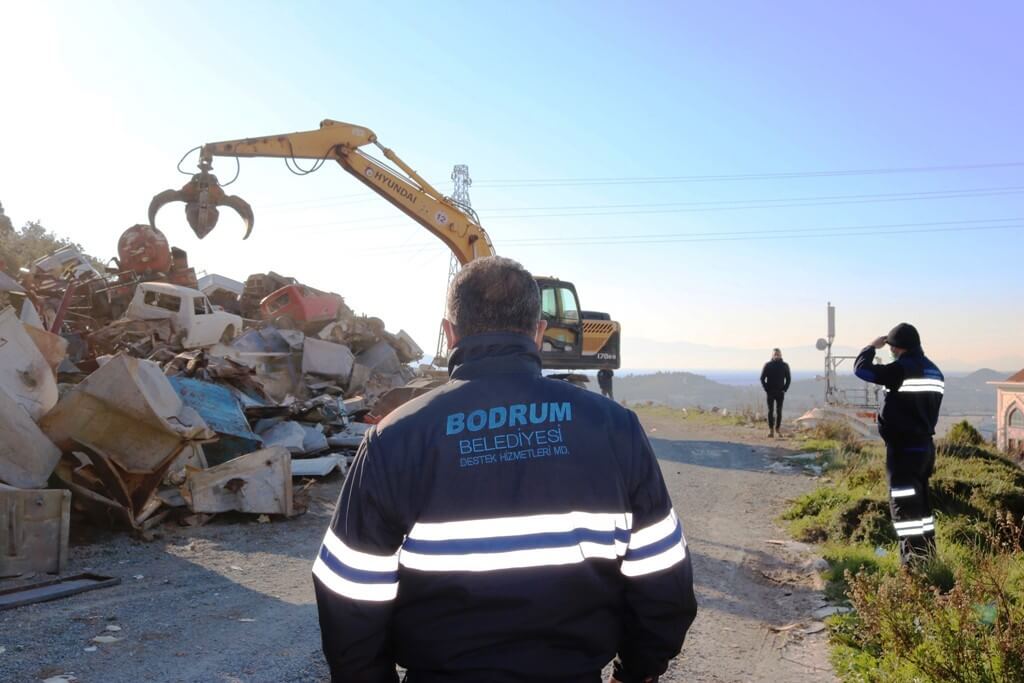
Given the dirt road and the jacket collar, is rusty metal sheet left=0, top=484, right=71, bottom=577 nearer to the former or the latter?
the dirt road

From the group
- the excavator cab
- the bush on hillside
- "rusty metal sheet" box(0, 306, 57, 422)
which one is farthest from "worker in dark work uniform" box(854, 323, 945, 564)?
the excavator cab

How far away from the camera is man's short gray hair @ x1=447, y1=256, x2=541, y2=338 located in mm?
2137

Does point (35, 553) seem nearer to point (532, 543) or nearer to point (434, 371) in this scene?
point (532, 543)

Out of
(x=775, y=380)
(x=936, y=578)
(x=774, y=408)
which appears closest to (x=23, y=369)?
(x=936, y=578)

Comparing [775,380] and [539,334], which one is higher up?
[539,334]

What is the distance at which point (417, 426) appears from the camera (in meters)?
1.95

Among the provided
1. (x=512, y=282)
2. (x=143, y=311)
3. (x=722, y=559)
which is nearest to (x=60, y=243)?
(x=143, y=311)

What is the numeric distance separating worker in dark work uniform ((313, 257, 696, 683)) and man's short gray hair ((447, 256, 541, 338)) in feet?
0.39

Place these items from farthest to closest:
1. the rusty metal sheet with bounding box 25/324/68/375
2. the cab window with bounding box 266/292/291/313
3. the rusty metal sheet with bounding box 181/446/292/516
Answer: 1. the cab window with bounding box 266/292/291/313
2. the rusty metal sheet with bounding box 25/324/68/375
3. the rusty metal sheet with bounding box 181/446/292/516

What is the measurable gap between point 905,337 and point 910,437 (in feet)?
2.50

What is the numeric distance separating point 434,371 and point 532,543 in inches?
568

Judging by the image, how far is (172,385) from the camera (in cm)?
915

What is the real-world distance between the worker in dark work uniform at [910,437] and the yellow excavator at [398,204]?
16.3 feet

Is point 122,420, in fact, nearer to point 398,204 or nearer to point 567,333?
point 398,204
